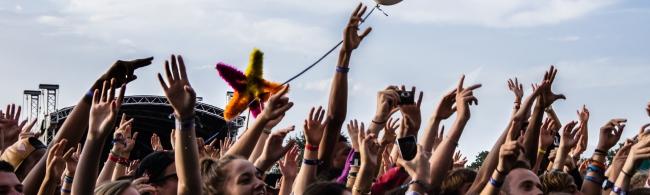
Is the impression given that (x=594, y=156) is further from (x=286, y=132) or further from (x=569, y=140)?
(x=286, y=132)

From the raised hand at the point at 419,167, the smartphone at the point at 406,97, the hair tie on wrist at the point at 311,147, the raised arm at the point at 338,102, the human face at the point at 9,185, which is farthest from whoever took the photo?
the smartphone at the point at 406,97

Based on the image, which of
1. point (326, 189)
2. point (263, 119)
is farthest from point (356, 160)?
point (326, 189)

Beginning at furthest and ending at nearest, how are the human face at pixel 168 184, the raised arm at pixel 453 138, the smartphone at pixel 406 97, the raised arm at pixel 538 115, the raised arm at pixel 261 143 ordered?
1. the raised arm at pixel 538 115
2. the smartphone at pixel 406 97
3. the raised arm at pixel 261 143
4. the raised arm at pixel 453 138
5. the human face at pixel 168 184

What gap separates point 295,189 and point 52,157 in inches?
51.4

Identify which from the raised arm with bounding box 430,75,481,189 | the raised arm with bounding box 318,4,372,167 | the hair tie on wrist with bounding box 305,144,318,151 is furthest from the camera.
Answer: the raised arm with bounding box 318,4,372,167

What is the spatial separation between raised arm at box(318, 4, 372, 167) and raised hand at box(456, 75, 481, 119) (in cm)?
71

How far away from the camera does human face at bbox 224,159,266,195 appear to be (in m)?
5.98

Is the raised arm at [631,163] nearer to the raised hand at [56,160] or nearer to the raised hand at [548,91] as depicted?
the raised hand at [548,91]

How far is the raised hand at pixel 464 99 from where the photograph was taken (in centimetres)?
704

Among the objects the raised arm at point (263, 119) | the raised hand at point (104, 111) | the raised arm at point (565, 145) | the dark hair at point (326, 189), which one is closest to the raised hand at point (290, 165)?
the raised arm at point (263, 119)

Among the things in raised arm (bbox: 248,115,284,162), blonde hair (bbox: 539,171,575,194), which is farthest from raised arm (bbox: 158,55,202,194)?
blonde hair (bbox: 539,171,575,194)

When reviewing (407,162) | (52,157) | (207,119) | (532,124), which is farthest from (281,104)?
(207,119)

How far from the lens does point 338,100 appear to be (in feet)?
22.3

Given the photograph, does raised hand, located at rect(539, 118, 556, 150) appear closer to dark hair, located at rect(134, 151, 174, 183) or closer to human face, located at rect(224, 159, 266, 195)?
human face, located at rect(224, 159, 266, 195)
